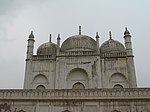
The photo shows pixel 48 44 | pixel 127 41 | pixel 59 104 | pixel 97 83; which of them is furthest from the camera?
pixel 48 44

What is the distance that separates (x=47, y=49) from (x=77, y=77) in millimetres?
5043

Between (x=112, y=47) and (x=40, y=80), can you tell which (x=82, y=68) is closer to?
(x=112, y=47)

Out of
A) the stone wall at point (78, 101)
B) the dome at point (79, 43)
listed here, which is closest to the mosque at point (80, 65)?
the dome at point (79, 43)

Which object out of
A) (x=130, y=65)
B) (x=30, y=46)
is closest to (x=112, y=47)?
(x=130, y=65)

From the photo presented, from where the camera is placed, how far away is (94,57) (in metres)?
22.7

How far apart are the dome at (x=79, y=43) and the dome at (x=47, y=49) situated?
113 cm

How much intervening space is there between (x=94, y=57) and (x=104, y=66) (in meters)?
1.34

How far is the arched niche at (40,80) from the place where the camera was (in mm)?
23016

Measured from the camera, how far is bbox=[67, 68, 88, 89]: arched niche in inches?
885

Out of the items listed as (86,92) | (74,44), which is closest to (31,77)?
(74,44)

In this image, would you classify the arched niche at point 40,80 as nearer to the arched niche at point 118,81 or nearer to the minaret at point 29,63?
the minaret at point 29,63

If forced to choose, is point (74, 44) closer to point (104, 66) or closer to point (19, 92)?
point (104, 66)

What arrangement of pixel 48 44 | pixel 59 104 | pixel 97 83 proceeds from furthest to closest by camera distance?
pixel 48 44, pixel 97 83, pixel 59 104

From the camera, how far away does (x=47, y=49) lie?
2534 centimetres
